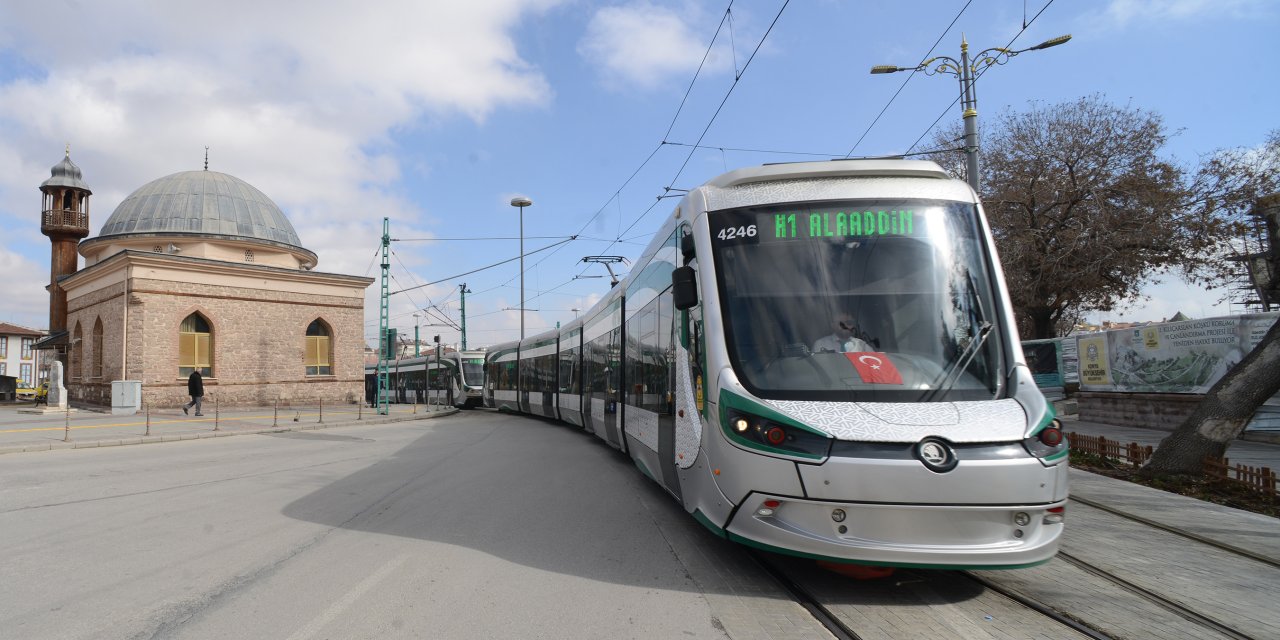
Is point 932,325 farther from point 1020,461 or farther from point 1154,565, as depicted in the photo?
point 1154,565

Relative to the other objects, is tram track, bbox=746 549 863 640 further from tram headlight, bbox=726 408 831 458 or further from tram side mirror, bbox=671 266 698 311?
tram side mirror, bbox=671 266 698 311

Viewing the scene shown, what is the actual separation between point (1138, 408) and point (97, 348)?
123 feet

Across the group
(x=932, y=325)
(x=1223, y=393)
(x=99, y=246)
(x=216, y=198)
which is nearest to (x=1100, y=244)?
(x=1223, y=393)

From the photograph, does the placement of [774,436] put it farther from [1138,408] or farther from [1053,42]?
[1138,408]

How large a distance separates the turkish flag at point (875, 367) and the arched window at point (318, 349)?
1318 inches

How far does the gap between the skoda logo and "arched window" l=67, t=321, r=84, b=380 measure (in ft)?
126

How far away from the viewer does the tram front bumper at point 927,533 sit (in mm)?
4281

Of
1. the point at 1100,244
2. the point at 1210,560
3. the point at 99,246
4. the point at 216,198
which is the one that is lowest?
the point at 1210,560

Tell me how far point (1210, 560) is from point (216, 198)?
3939cm

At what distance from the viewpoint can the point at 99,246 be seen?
33.7 m

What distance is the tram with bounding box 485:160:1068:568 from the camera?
4.31m

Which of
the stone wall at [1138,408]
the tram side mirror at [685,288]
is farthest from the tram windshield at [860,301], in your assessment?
the stone wall at [1138,408]

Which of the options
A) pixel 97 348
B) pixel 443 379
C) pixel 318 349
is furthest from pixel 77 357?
pixel 443 379

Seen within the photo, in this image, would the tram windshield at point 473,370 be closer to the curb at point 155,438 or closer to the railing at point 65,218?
the curb at point 155,438
